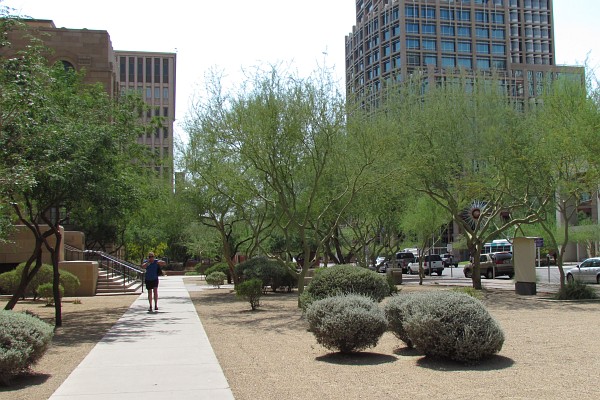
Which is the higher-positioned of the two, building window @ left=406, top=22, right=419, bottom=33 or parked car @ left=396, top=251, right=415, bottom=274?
building window @ left=406, top=22, right=419, bottom=33

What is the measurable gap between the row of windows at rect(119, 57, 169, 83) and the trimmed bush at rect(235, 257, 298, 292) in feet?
250

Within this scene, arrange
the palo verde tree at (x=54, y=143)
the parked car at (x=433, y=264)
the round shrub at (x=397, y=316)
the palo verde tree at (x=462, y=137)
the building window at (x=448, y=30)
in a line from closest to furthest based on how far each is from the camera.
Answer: the round shrub at (x=397, y=316)
the palo verde tree at (x=54, y=143)
the palo verde tree at (x=462, y=137)
the parked car at (x=433, y=264)
the building window at (x=448, y=30)

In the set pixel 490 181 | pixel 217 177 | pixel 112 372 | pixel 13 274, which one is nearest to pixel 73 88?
pixel 217 177

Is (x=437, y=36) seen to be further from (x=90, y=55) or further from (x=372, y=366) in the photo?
(x=372, y=366)

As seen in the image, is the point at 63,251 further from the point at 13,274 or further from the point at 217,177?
the point at 217,177

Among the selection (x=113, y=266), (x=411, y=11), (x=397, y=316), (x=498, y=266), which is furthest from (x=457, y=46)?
(x=397, y=316)

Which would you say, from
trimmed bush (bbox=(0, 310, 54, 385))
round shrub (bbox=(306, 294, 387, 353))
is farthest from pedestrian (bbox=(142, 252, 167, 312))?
trimmed bush (bbox=(0, 310, 54, 385))

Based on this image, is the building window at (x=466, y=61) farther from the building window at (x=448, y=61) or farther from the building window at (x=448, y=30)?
the building window at (x=448, y=30)

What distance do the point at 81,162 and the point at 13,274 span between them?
12392mm

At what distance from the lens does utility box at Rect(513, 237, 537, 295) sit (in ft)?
76.9

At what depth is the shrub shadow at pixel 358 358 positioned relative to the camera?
31.0 ft

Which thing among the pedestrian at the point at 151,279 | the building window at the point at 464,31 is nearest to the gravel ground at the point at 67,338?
the pedestrian at the point at 151,279

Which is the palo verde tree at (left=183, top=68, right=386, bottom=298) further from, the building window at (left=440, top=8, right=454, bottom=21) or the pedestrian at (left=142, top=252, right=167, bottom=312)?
the building window at (left=440, top=8, right=454, bottom=21)

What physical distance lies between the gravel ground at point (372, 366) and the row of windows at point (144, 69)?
8678 cm
